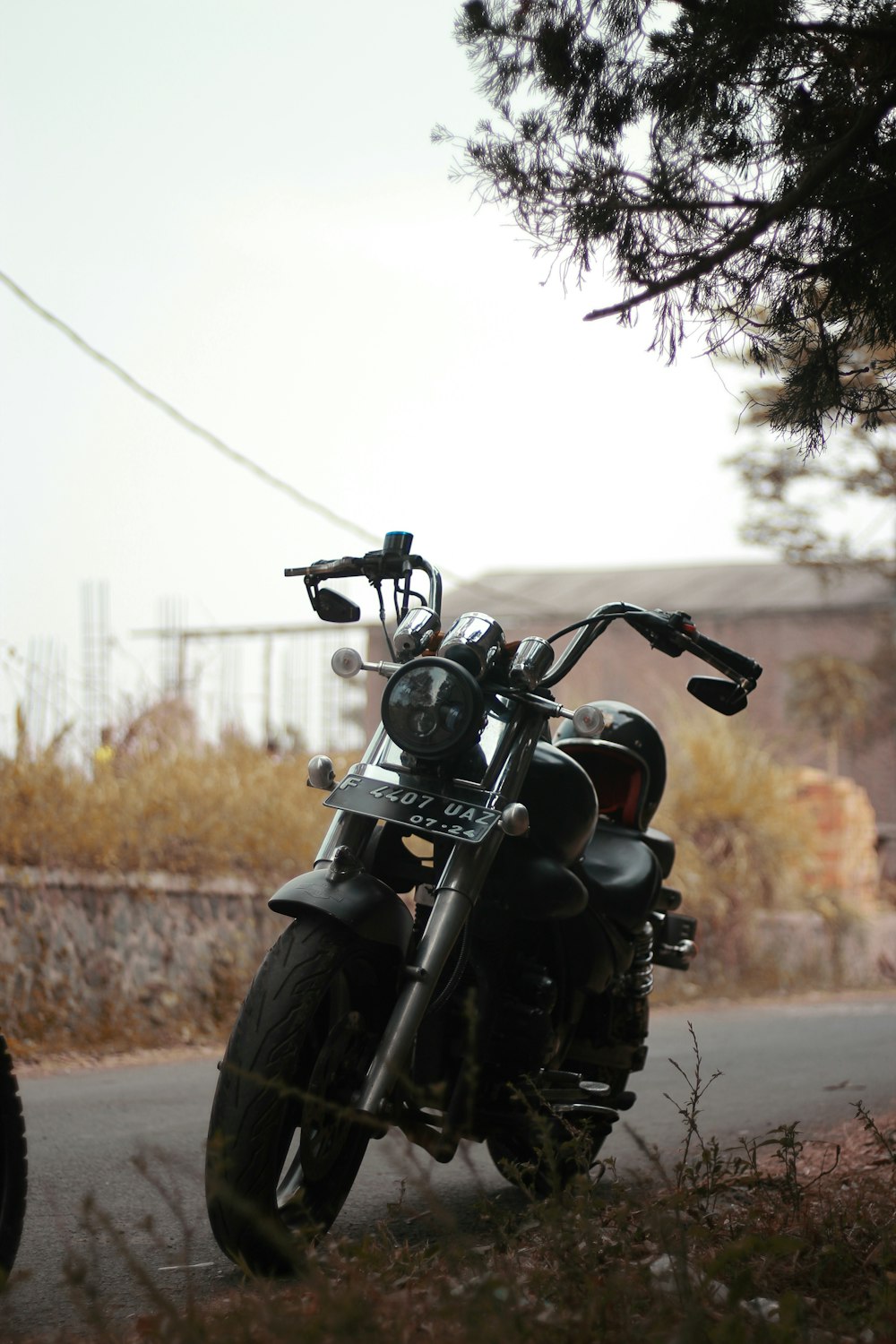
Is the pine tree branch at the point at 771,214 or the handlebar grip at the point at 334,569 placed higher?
the pine tree branch at the point at 771,214

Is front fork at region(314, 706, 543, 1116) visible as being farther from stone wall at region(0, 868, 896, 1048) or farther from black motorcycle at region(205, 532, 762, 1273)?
stone wall at region(0, 868, 896, 1048)

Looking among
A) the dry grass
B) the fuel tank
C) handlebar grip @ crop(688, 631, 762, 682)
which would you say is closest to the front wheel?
the fuel tank

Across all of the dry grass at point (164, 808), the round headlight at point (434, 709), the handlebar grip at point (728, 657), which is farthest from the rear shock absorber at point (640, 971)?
the dry grass at point (164, 808)

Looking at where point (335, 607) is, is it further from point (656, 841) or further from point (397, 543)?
point (656, 841)

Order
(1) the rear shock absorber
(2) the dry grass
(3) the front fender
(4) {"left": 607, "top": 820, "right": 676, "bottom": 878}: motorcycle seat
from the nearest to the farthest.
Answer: (3) the front fender
(1) the rear shock absorber
(4) {"left": 607, "top": 820, "right": 676, "bottom": 878}: motorcycle seat
(2) the dry grass

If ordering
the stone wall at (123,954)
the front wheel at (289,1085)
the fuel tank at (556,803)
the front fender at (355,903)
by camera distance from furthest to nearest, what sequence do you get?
the stone wall at (123,954) → the fuel tank at (556,803) → the front fender at (355,903) → the front wheel at (289,1085)

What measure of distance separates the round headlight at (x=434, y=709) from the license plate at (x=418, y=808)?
11 cm

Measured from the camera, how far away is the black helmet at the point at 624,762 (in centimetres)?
487

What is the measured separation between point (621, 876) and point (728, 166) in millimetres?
2055

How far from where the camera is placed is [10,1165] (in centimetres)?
300

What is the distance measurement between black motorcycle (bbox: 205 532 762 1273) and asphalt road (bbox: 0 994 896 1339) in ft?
0.60

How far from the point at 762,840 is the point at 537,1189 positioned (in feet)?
35.5

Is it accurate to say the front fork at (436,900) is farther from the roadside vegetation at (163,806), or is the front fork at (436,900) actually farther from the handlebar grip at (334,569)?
the roadside vegetation at (163,806)

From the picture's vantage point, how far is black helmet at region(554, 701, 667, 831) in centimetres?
487
